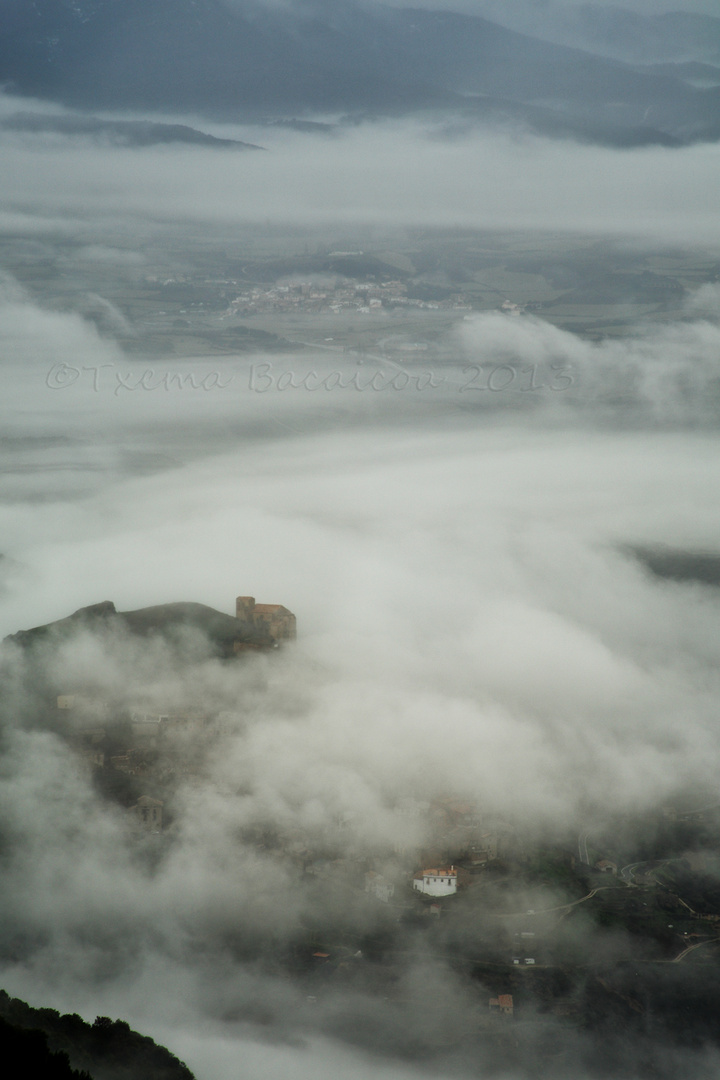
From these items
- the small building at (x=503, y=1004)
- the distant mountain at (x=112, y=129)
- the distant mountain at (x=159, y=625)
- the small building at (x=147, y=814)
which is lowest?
the small building at (x=503, y=1004)

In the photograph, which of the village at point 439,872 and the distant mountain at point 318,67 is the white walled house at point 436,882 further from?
the distant mountain at point 318,67

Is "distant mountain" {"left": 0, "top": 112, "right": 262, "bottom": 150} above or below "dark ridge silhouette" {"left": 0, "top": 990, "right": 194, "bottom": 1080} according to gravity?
above

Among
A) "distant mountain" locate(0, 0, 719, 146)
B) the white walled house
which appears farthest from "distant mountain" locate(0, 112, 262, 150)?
the white walled house

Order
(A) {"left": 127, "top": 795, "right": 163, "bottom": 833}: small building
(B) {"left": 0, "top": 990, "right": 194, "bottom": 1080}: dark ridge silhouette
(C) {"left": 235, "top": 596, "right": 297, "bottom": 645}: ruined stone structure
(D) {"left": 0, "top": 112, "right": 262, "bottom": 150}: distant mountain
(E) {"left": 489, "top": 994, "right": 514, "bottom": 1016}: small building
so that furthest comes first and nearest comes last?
(D) {"left": 0, "top": 112, "right": 262, "bottom": 150}: distant mountain → (C) {"left": 235, "top": 596, "right": 297, "bottom": 645}: ruined stone structure → (A) {"left": 127, "top": 795, "right": 163, "bottom": 833}: small building → (E) {"left": 489, "top": 994, "right": 514, "bottom": 1016}: small building → (B) {"left": 0, "top": 990, "right": 194, "bottom": 1080}: dark ridge silhouette

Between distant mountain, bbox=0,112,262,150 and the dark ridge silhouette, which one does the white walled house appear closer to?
the dark ridge silhouette

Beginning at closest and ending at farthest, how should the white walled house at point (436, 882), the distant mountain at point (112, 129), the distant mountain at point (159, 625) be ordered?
the white walled house at point (436, 882) → the distant mountain at point (159, 625) → the distant mountain at point (112, 129)

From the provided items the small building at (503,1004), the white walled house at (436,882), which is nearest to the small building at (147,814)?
the white walled house at (436,882)
